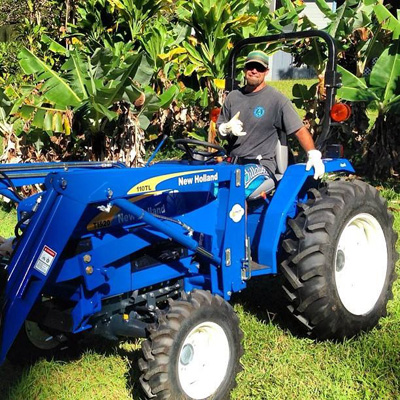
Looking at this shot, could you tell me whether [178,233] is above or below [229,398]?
above

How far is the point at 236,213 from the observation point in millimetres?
3441

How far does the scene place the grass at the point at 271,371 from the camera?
3207 millimetres

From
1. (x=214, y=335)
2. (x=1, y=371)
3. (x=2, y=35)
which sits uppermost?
(x=214, y=335)

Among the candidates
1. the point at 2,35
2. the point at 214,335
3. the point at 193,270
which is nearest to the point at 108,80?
the point at 193,270

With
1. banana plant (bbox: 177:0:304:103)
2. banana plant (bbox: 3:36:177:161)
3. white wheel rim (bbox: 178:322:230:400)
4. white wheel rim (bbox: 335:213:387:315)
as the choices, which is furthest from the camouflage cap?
banana plant (bbox: 177:0:304:103)

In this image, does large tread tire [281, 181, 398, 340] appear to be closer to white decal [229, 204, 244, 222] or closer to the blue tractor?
the blue tractor

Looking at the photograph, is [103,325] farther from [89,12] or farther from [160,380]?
[89,12]

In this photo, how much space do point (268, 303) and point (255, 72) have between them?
1.77m

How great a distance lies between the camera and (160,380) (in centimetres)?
276

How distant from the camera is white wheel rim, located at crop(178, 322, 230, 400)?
9.91 ft

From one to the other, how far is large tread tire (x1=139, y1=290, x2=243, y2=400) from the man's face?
175 cm

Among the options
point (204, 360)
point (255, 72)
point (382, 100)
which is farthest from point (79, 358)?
point (382, 100)

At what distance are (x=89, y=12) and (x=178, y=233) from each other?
27.9 feet

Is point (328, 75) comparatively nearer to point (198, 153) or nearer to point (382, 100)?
point (198, 153)
